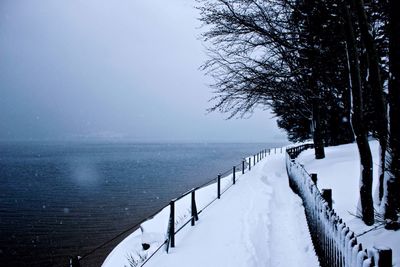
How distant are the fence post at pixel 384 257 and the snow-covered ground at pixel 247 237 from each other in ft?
12.4

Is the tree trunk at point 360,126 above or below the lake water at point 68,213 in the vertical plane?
above

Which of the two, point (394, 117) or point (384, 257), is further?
point (394, 117)

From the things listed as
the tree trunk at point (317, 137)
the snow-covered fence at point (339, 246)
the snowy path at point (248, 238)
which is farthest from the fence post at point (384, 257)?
the tree trunk at point (317, 137)

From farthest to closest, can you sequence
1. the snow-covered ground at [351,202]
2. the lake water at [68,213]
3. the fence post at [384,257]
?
the lake water at [68,213] < the snow-covered ground at [351,202] < the fence post at [384,257]

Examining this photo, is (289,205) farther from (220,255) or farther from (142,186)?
(142,186)

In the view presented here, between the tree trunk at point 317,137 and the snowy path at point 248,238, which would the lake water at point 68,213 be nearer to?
the snowy path at point 248,238

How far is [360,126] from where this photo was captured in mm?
7176

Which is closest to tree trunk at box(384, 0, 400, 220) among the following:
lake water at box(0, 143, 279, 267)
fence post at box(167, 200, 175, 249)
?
fence post at box(167, 200, 175, 249)

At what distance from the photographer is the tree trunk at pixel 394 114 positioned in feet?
19.1

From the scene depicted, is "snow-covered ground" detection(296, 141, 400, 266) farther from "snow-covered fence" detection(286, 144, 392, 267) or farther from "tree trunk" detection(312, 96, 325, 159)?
"tree trunk" detection(312, 96, 325, 159)

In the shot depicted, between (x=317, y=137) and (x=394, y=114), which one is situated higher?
(x=394, y=114)

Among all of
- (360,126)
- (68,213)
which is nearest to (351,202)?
(360,126)

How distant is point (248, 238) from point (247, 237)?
91mm

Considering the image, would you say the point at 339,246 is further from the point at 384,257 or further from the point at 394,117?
the point at 394,117
